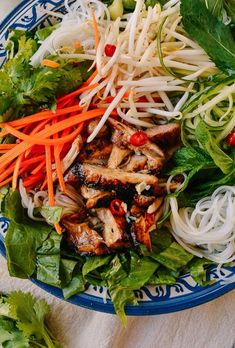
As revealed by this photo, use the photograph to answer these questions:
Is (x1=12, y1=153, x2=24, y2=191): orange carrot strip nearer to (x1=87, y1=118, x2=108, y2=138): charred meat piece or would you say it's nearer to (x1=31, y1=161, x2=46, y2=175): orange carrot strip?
(x1=31, y1=161, x2=46, y2=175): orange carrot strip

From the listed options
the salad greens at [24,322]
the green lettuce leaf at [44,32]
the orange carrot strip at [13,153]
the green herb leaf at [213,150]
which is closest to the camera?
the green herb leaf at [213,150]

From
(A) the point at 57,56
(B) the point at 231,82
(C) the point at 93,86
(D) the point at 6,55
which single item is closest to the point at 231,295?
(B) the point at 231,82

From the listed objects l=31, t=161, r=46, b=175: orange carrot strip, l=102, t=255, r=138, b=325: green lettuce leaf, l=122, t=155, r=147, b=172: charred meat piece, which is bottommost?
l=102, t=255, r=138, b=325: green lettuce leaf

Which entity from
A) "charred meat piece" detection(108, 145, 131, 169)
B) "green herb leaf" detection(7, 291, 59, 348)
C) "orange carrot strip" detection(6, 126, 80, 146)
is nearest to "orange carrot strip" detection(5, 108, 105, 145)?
"orange carrot strip" detection(6, 126, 80, 146)

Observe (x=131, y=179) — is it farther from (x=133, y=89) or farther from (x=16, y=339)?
(x=16, y=339)

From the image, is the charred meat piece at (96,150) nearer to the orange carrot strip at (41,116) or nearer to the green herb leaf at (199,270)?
the orange carrot strip at (41,116)

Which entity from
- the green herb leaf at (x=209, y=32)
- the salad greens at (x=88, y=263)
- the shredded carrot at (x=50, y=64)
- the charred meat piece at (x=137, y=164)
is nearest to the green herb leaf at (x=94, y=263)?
the salad greens at (x=88, y=263)
